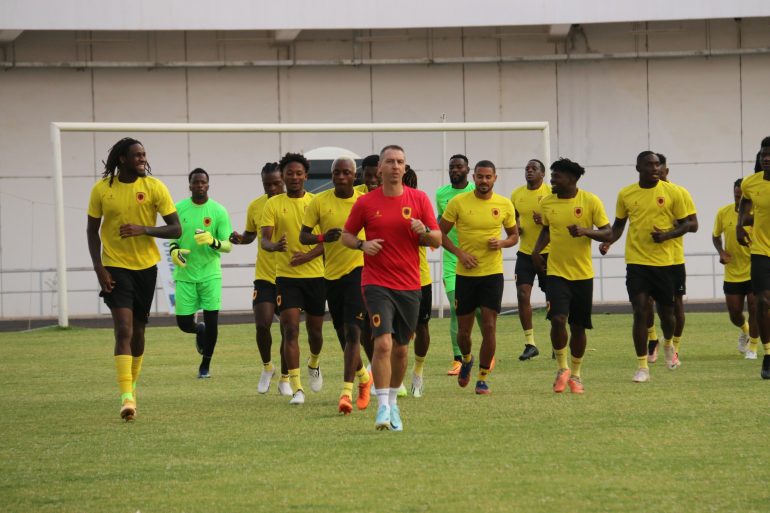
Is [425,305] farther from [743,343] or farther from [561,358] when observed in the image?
[743,343]

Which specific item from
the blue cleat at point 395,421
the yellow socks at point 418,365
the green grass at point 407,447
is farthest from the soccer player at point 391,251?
the yellow socks at point 418,365

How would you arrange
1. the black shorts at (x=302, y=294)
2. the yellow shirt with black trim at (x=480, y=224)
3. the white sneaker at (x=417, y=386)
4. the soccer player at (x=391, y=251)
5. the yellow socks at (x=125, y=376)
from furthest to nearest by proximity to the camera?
1. the yellow shirt with black trim at (x=480, y=224)
2. the white sneaker at (x=417, y=386)
3. the black shorts at (x=302, y=294)
4. the yellow socks at (x=125, y=376)
5. the soccer player at (x=391, y=251)

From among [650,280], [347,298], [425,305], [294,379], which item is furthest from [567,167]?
[294,379]

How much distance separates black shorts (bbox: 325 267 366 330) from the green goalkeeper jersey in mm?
4128

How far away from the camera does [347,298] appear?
12.3 metres

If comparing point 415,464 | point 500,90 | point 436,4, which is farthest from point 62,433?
point 500,90

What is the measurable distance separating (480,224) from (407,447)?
454 centimetres

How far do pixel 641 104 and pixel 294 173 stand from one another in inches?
863

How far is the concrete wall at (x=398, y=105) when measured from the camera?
32.6m

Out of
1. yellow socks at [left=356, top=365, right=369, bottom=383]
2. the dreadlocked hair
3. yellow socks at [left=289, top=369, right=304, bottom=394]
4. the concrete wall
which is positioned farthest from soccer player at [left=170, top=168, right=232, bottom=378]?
the concrete wall

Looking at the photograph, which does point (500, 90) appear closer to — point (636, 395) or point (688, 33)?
point (688, 33)

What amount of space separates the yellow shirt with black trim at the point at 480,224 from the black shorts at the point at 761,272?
2509mm

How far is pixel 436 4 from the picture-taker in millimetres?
31156

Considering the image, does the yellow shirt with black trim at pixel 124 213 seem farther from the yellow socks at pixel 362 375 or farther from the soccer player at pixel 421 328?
the soccer player at pixel 421 328
